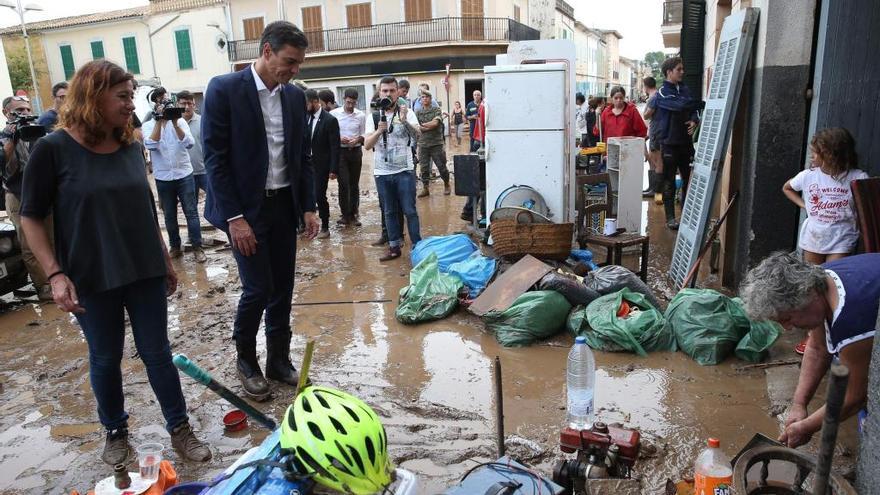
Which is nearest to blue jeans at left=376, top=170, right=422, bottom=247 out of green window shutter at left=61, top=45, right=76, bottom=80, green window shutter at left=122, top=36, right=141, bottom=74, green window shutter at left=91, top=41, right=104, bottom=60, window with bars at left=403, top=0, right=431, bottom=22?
window with bars at left=403, top=0, right=431, bottom=22

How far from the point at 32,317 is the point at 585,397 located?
520 centimetres

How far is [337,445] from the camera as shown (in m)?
1.74

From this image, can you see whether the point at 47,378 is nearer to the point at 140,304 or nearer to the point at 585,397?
the point at 140,304

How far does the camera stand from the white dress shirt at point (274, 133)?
3.48 metres

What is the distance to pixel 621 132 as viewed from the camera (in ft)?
30.1

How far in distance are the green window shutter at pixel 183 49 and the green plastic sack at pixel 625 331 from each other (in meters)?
34.2

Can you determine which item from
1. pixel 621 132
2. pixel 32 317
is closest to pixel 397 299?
pixel 32 317

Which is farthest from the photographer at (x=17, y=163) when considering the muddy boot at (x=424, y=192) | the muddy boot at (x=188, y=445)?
the muddy boot at (x=424, y=192)

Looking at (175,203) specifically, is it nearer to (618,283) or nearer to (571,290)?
(571,290)

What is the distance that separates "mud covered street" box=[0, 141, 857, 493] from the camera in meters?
Result: 3.14

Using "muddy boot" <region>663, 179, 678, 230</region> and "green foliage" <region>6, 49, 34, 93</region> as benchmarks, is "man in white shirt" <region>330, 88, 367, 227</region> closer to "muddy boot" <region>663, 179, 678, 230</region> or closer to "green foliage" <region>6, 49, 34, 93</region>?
"muddy boot" <region>663, 179, 678, 230</region>

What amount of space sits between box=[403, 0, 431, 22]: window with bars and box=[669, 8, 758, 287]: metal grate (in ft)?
86.3

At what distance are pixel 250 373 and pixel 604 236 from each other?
346 centimetres

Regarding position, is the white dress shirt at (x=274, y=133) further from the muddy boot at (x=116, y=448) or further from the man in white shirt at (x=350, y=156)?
the man in white shirt at (x=350, y=156)
